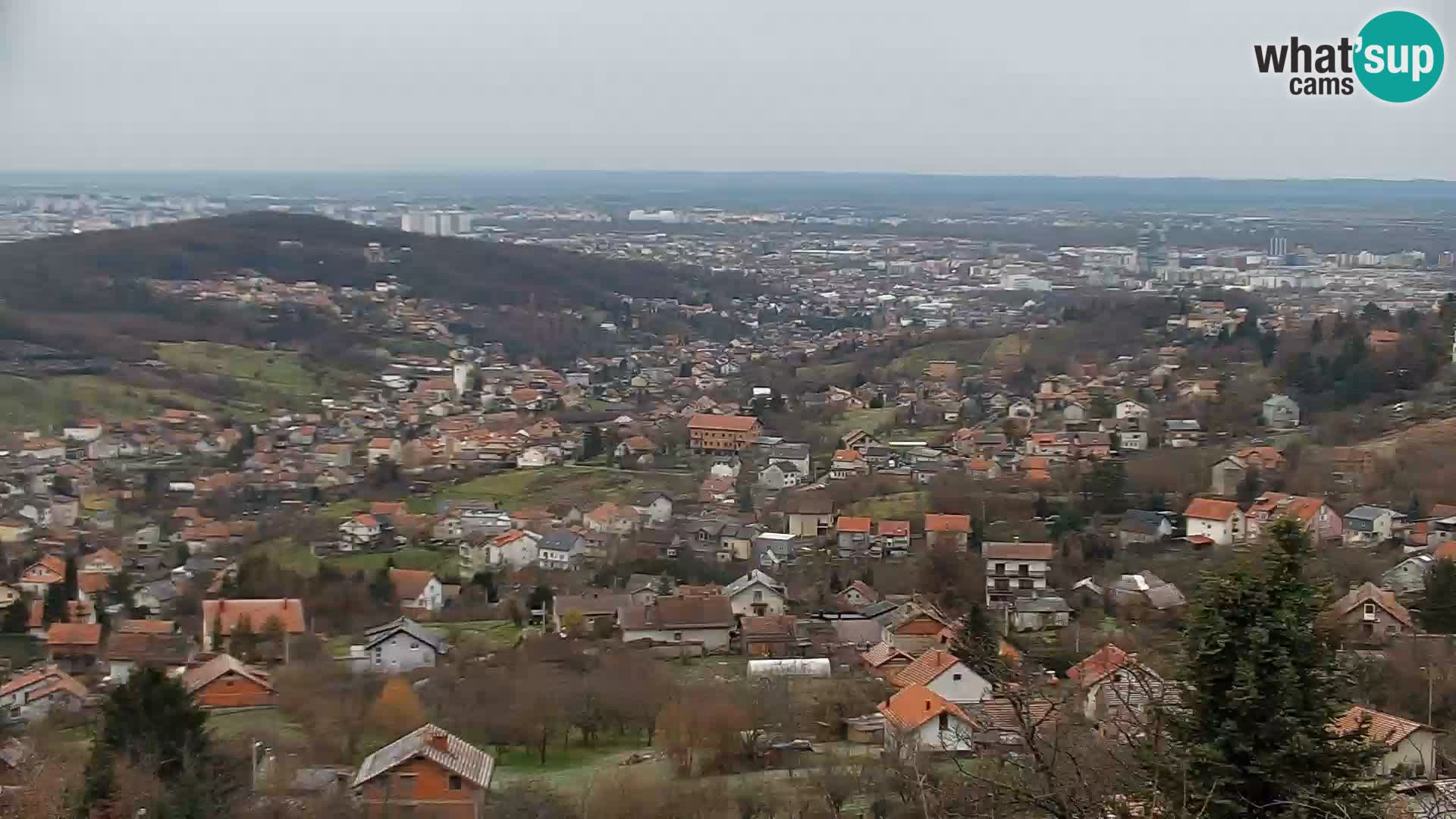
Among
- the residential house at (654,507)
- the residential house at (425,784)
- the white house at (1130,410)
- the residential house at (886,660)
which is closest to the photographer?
the residential house at (425,784)

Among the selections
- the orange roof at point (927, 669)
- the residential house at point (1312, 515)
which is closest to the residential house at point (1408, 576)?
the residential house at point (1312, 515)

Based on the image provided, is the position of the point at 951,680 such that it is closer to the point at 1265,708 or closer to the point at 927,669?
the point at 927,669

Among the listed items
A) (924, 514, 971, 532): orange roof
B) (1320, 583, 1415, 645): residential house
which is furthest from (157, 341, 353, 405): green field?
(1320, 583, 1415, 645): residential house

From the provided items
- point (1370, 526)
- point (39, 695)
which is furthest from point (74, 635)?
point (1370, 526)

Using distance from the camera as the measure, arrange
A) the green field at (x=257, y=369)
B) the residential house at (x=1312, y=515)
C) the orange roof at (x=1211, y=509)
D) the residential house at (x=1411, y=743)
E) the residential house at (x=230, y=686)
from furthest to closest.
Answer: the green field at (x=257, y=369) < the orange roof at (x=1211, y=509) < the residential house at (x=1312, y=515) < the residential house at (x=230, y=686) < the residential house at (x=1411, y=743)

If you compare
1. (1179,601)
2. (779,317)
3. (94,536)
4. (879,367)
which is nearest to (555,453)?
(94,536)

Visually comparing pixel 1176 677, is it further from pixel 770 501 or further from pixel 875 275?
pixel 875 275

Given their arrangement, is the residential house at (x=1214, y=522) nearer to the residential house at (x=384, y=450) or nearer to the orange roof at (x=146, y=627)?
the orange roof at (x=146, y=627)
